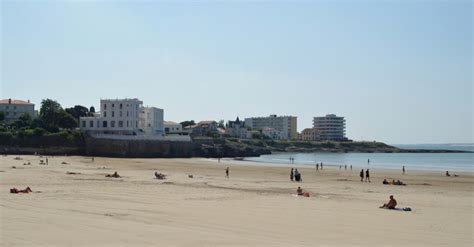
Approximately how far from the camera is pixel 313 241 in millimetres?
9617

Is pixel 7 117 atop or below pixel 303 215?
atop

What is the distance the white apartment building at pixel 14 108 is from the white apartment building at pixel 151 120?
82.3ft

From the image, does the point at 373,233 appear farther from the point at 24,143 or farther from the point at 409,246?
the point at 24,143

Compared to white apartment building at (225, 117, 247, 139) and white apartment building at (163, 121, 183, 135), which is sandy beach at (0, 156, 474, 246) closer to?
white apartment building at (163, 121, 183, 135)

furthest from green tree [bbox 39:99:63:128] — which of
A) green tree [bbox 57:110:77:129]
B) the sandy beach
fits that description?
the sandy beach

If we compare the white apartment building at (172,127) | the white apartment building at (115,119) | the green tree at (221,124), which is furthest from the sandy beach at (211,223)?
the green tree at (221,124)

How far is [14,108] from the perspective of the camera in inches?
4112

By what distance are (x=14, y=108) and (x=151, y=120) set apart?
30120 mm

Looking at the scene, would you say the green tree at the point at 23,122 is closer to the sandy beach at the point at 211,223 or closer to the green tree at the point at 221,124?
the sandy beach at the point at 211,223

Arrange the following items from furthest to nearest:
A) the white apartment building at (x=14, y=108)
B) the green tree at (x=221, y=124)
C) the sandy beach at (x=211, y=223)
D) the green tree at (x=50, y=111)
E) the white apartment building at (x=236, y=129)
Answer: the green tree at (x=221, y=124)
the white apartment building at (x=236, y=129)
the white apartment building at (x=14, y=108)
the green tree at (x=50, y=111)
the sandy beach at (x=211, y=223)

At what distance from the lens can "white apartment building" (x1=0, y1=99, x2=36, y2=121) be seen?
103 m

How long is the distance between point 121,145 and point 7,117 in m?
39.6

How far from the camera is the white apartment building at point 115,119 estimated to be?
86.8 m

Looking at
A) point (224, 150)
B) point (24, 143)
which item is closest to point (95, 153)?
point (24, 143)
